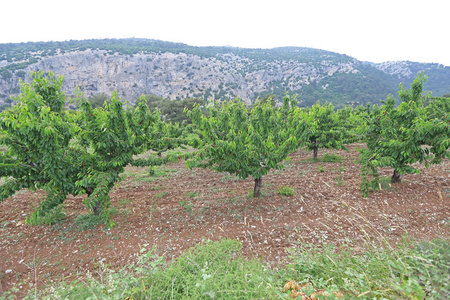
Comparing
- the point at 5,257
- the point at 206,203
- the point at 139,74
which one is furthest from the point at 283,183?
the point at 139,74

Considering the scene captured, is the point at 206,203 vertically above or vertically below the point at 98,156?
below

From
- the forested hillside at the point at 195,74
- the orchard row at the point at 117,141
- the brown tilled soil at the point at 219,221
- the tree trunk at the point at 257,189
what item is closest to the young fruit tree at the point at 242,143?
the orchard row at the point at 117,141

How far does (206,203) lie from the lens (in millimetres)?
8328

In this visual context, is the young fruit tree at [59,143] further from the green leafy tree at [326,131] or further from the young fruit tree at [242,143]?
the green leafy tree at [326,131]

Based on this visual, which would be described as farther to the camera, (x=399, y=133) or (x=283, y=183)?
(x=283, y=183)

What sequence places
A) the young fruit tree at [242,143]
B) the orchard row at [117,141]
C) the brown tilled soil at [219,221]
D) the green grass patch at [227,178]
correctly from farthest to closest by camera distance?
the green grass patch at [227,178]
the young fruit tree at [242,143]
the brown tilled soil at [219,221]
the orchard row at [117,141]

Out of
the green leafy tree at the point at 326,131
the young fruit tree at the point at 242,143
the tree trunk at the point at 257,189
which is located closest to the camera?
the young fruit tree at the point at 242,143

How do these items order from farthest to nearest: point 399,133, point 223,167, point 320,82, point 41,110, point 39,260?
point 320,82 < point 399,133 < point 223,167 < point 39,260 < point 41,110

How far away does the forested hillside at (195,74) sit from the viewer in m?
92.0

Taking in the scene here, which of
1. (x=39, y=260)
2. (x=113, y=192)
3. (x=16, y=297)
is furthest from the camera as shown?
(x=113, y=192)

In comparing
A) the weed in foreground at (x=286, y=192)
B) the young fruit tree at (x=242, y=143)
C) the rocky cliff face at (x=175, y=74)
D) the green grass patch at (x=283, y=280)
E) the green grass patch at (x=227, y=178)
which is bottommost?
the green grass patch at (x=227, y=178)

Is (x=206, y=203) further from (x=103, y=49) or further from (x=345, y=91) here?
(x=103, y=49)

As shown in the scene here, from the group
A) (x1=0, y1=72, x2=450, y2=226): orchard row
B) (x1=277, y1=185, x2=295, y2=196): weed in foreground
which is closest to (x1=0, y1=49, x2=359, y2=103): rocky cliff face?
(x1=277, y1=185, x2=295, y2=196): weed in foreground

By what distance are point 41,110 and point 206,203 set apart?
20.1 ft
